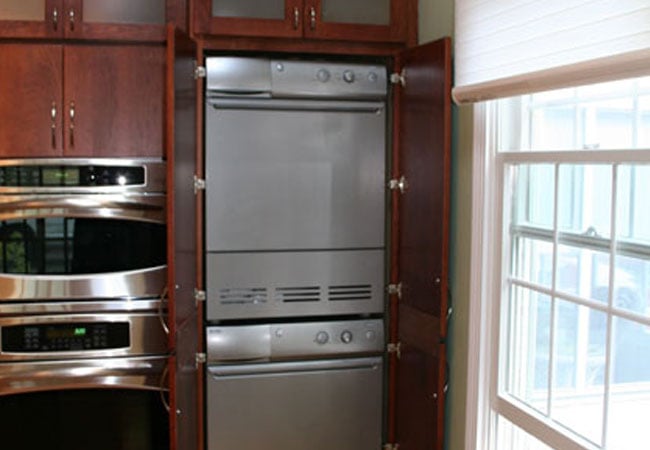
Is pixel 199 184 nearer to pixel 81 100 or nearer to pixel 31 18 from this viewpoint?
pixel 81 100

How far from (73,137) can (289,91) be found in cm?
85

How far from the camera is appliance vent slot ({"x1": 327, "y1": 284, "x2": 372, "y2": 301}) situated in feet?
10.1

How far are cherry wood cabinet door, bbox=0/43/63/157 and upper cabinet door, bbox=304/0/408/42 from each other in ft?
3.18

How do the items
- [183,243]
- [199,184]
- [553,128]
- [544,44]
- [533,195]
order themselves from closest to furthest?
[544,44], [553,128], [533,195], [183,243], [199,184]

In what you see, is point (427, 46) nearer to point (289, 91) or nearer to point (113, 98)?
point (289, 91)

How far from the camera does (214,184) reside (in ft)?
9.62

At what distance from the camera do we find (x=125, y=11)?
280 centimetres

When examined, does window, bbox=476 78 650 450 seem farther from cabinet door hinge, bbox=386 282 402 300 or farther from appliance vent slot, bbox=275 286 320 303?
appliance vent slot, bbox=275 286 320 303

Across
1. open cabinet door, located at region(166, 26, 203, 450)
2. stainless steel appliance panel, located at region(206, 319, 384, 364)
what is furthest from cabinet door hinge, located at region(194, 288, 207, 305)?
stainless steel appliance panel, located at region(206, 319, 384, 364)

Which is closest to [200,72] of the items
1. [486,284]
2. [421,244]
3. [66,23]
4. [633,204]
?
[66,23]

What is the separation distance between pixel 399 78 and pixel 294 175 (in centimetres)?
58

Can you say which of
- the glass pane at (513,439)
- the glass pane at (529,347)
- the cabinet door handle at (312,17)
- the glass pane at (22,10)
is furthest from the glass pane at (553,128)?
the glass pane at (22,10)

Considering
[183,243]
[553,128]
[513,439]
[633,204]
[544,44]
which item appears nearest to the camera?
[633,204]

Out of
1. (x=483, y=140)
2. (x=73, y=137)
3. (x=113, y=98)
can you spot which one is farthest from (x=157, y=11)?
(x=483, y=140)
